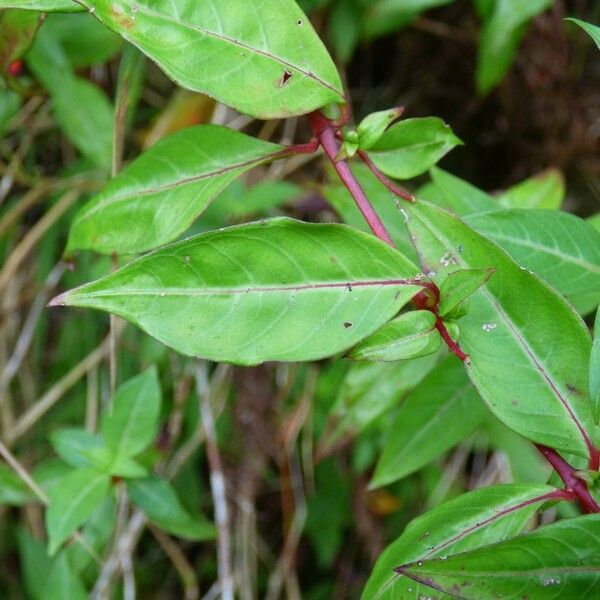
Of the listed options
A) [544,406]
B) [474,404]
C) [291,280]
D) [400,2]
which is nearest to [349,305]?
[291,280]

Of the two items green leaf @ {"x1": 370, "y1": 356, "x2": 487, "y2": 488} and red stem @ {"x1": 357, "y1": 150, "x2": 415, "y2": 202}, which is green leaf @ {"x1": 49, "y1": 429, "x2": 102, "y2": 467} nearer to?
green leaf @ {"x1": 370, "y1": 356, "x2": 487, "y2": 488}

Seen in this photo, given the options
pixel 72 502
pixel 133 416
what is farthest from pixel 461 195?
pixel 72 502

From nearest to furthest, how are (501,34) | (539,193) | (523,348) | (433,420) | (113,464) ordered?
(523,348) < (433,420) < (113,464) < (539,193) < (501,34)

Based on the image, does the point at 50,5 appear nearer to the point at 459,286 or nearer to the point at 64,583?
the point at 459,286

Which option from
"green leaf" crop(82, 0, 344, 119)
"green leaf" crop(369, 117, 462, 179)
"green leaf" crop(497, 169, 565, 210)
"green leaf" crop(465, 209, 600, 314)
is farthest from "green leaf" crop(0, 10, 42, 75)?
"green leaf" crop(497, 169, 565, 210)

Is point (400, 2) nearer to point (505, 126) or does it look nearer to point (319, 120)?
point (505, 126)

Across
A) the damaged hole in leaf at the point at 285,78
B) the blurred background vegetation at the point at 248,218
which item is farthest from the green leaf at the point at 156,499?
the damaged hole in leaf at the point at 285,78

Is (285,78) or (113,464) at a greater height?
(285,78)
